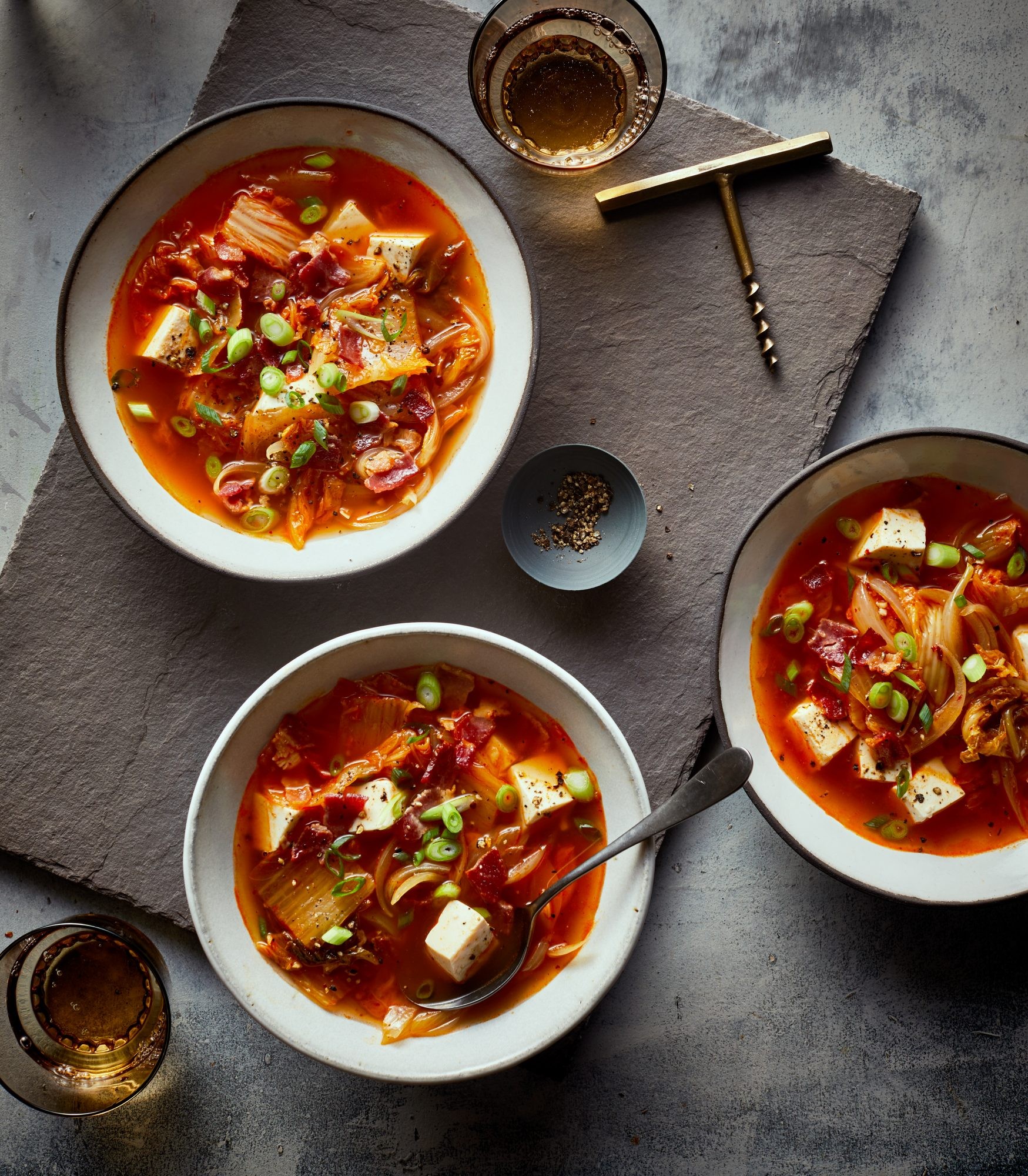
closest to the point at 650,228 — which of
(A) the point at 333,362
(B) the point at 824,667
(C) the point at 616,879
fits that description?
(A) the point at 333,362

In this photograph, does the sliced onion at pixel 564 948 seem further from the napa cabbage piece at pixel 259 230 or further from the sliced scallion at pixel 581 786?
the napa cabbage piece at pixel 259 230

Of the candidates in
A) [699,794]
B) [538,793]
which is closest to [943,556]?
[699,794]

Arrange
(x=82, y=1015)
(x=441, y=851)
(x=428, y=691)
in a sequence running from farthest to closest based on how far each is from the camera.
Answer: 1. (x=82, y=1015)
2. (x=428, y=691)
3. (x=441, y=851)

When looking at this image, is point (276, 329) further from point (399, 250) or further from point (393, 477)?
point (393, 477)

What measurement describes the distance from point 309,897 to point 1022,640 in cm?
268

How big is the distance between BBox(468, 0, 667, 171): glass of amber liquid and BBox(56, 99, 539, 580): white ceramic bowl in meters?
0.44

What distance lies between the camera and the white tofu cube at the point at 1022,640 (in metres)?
3.20

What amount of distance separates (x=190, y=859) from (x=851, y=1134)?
2.74m

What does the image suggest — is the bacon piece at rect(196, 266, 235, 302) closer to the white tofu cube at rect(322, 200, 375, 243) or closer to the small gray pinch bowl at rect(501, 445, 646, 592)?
the white tofu cube at rect(322, 200, 375, 243)

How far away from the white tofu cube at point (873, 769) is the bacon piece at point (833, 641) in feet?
1.05

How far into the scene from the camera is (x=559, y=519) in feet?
11.4

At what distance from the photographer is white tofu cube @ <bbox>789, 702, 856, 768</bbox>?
324 centimetres

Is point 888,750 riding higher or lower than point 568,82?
lower

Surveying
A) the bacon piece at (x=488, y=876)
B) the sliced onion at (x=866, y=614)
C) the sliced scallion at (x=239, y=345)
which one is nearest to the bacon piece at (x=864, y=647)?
the sliced onion at (x=866, y=614)
